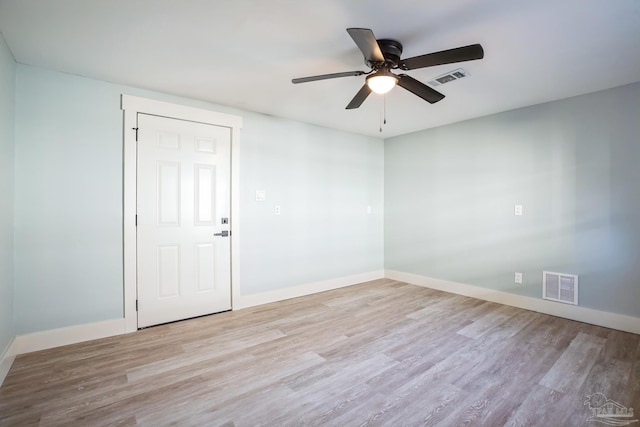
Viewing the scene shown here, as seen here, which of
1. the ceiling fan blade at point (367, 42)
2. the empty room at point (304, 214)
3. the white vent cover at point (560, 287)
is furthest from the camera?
the white vent cover at point (560, 287)

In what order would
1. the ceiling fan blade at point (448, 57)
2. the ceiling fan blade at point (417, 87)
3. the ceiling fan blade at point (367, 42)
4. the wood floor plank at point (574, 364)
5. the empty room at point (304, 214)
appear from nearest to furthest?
1. the ceiling fan blade at point (367, 42)
2. the ceiling fan blade at point (448, 57)
3. the empty room at point (304, 214)
4. the wood floor plank at point (574, 364)
5. the ceiling fan blade at point (417, 87)

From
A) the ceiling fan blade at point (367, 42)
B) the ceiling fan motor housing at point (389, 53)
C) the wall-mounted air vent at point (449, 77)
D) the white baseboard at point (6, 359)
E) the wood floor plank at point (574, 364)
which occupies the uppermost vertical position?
the wall-mounted air vent at point (449, 77)

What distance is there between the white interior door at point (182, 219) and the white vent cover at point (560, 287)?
375cm

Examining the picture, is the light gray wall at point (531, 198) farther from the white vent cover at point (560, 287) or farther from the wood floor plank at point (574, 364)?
the wood floor plank at point (574, 364)

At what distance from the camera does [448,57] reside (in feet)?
6.13

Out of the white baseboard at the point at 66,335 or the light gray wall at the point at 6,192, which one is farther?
the white baseboard at the point at 66,335

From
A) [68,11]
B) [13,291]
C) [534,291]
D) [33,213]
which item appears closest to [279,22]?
[68,11]

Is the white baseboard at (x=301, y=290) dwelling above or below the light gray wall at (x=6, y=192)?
below

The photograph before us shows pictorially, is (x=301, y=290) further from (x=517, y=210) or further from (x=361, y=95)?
(x=517, y=210)

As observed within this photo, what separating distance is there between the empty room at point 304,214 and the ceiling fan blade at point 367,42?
16 mm

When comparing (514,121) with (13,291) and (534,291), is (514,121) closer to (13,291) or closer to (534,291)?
(534,291)

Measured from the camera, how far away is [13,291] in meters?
2.45

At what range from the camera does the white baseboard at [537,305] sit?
2.98 metres

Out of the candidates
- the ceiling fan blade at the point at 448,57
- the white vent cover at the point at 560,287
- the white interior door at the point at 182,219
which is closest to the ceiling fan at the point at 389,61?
the ceiling fan blade at the point at 448,57
